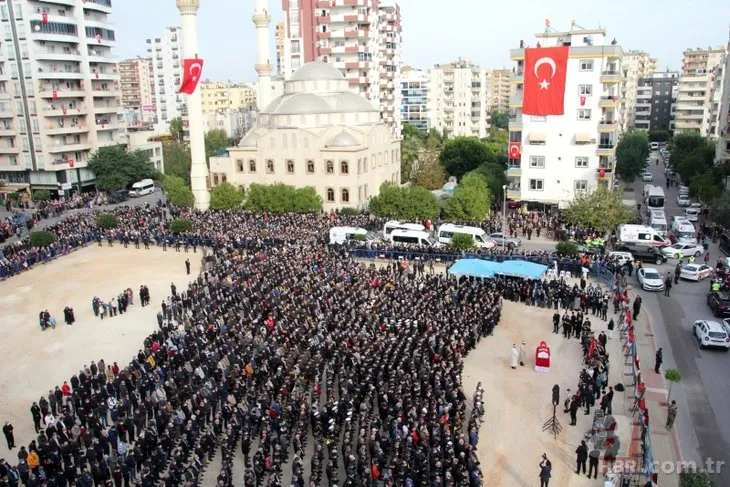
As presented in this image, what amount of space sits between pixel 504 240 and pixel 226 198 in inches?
829

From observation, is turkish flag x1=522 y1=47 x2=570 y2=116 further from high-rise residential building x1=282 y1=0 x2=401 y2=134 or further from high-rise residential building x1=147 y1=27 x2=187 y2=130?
high-rise residential building x1=147 y1=27 x2=187 y2=130

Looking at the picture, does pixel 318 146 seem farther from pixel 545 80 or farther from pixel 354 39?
pixel 354 39

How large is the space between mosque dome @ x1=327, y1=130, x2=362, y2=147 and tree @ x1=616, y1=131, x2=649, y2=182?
2622cm

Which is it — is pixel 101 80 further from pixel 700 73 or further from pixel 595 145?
pixel 700 73

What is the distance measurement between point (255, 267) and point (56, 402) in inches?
485

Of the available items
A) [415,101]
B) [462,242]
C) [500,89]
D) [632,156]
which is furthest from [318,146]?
[500,89]

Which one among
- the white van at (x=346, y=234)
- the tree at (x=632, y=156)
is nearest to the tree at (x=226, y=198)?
the white van at (x=346, y=234)

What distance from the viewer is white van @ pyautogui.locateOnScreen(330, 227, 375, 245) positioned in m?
35.6

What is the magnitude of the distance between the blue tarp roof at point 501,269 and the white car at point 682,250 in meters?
9.60

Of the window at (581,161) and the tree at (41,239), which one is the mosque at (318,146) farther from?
the tree at (41,239)

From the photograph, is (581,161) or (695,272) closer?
(695,272)

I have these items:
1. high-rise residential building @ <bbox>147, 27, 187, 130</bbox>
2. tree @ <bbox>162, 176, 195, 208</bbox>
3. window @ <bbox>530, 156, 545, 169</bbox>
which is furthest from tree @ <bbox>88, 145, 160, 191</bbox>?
high-rise residential building @ <bbox>147, 27, 187, 130</bbox>

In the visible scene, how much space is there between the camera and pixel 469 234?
3338 centimetres

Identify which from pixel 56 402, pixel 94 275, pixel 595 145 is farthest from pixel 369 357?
pixel 595 145
